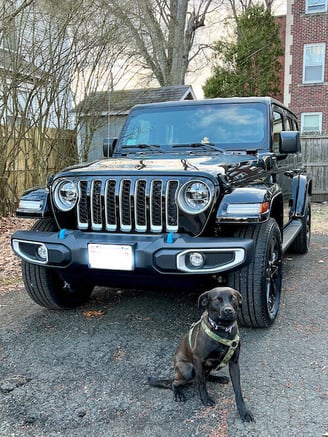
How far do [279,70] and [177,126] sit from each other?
761 inches

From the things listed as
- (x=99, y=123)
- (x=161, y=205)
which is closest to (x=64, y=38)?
(x=99, y=123)

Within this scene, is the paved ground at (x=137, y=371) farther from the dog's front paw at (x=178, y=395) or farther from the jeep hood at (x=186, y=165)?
the jeep hood at (x=186, y=165)

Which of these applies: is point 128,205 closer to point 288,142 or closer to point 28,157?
point 288,142

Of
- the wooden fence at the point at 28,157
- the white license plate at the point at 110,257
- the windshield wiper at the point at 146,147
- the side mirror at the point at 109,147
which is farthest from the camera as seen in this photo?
the wooden fence at the point at 28,157

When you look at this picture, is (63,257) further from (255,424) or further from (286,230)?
(286,230)

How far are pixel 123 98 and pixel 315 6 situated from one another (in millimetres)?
10492

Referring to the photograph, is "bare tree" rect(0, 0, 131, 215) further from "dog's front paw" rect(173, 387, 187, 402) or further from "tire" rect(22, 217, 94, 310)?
"dog's front paw" rect(173, 387, 187, 402)

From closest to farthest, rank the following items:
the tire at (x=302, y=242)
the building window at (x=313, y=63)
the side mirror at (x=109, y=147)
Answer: the side mirror at (x=109, y=147) < the tire at (x=302, y=242) < the building window at (x=313, y=63)

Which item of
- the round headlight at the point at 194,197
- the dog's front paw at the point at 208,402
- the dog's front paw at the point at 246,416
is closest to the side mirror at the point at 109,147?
the round headlight at the point at 194,197

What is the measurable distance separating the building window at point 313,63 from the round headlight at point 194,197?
17.6 meters

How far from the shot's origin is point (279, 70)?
21828mm

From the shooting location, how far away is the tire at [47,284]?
3.52 meters

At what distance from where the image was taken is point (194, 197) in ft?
9.80

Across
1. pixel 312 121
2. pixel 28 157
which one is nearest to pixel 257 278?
pixel 28 157
